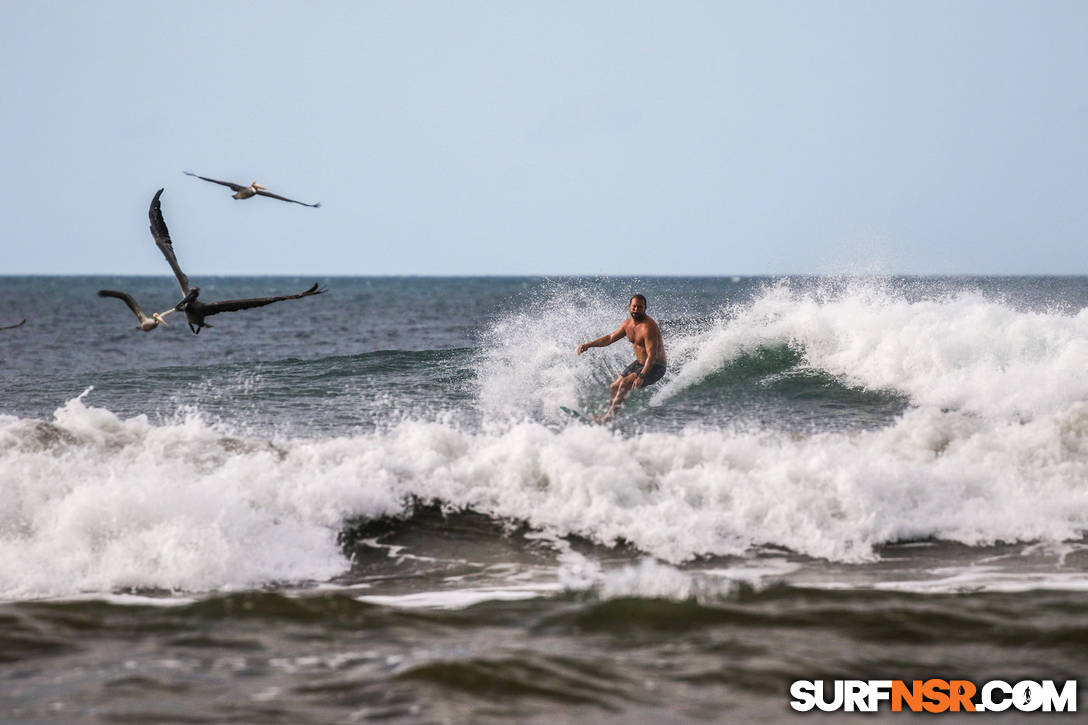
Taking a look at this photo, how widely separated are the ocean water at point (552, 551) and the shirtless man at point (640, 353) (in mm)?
300

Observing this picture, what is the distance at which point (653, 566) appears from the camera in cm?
724

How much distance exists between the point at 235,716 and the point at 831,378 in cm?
1092

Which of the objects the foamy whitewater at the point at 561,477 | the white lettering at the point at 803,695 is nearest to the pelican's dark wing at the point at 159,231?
the foamy whitewater at the point at 561,477

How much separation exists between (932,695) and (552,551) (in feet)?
10.7

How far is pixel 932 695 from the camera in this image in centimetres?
502

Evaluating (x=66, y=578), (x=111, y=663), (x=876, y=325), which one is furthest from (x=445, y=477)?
(x=876, y=325)

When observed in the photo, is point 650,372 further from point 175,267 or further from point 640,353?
point 175,267

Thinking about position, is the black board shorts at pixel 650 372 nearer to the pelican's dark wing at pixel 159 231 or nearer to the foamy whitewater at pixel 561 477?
the foamy whitewater at pixel 561 477

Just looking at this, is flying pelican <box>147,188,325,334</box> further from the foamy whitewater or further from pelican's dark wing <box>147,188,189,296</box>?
the foamy whitewater

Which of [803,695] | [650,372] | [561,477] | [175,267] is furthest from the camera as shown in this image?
[650,372]

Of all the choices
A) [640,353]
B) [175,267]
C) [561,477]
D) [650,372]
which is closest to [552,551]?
[561,477]

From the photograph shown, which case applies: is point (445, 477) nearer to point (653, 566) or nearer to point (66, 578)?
point (653, 566)

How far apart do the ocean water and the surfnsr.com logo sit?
10 cm

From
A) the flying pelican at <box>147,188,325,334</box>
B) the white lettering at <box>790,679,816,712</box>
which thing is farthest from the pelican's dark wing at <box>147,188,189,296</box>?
the white lettering at <box>790,679,816,712</box>
